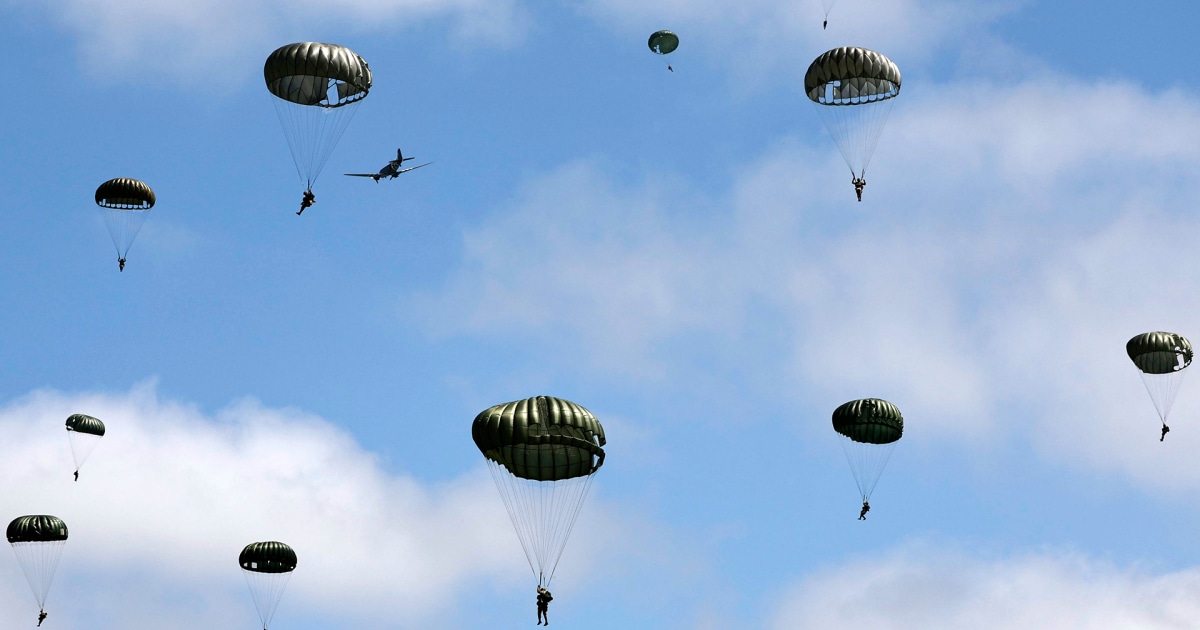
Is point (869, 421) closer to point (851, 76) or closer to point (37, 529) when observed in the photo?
point (851, 76)

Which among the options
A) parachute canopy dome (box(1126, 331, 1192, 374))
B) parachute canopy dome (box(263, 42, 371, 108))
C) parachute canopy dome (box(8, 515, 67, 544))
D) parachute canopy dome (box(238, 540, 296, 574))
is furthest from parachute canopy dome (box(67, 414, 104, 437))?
parachute canopy dome (box(1126, 331, 1192, 374))

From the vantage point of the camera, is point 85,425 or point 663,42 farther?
point 85,425

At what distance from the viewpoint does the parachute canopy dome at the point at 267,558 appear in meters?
78.4

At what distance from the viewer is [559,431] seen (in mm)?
58938

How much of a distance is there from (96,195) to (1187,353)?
52365 mm

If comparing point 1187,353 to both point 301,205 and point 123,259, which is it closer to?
point 301,205

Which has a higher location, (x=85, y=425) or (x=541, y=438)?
(x=85, y=425)

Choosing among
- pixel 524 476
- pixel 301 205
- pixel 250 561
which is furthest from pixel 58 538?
pixel 524 476

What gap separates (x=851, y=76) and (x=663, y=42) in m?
21.5

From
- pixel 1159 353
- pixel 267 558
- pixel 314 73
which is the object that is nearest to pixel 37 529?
pixel 267 558

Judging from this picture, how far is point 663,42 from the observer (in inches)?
3588

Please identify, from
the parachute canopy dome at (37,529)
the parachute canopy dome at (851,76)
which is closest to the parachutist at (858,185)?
Result: the parachute canopy dome at (851,76)

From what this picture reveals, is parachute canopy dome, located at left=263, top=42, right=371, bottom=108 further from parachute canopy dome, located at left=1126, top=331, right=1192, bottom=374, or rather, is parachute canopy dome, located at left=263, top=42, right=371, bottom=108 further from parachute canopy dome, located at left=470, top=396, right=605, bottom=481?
parachute canopy dome, located at left=1126, top=331, right=1192, bottom=374

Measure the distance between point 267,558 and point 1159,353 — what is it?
1666 inches
